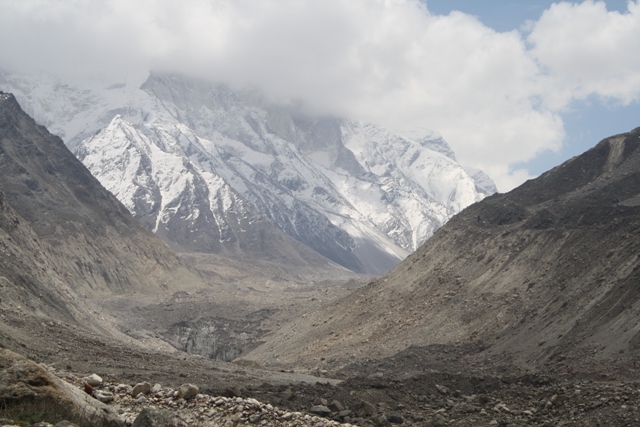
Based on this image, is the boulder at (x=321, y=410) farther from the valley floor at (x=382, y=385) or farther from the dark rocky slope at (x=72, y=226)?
the dark rocky slope at (x=72, y=226)

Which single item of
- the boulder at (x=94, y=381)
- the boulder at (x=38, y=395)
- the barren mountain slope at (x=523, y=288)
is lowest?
the boulder at (x=38, y=395)

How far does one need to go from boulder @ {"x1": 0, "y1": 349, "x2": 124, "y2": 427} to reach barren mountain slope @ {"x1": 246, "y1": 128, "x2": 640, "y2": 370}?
2781 cm

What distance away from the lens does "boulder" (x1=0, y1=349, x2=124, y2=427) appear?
55.6 feet

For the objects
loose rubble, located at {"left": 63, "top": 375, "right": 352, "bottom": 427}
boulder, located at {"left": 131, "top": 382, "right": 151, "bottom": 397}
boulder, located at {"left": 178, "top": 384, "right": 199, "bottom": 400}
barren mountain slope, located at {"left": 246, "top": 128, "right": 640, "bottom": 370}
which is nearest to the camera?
loose rubble, located at {"left": 63, "top": 375, "right": 352, "bottom": 427}

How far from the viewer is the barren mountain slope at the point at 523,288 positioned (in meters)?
46.5

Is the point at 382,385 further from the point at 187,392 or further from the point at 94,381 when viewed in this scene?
the point at 94,381

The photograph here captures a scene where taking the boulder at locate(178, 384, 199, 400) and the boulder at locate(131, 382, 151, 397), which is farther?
the boulder at locate(131, 382, 151, 397)

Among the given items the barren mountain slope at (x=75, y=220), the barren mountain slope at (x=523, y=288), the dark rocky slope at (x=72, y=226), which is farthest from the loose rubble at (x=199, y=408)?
the barren mountain slope at (x=75, y=220)

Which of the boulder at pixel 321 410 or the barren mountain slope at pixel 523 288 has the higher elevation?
the barren mountain slope at pixel 523 288

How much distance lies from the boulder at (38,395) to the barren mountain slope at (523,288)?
1095 inches

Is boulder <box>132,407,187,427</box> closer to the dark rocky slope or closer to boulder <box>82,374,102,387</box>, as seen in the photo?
boulder <box>82,374,102,387</box>

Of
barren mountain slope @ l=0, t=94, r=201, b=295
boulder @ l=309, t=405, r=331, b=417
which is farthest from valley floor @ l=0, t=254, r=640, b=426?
barren mountain slope @ l=0, t=94, r=201, b=295

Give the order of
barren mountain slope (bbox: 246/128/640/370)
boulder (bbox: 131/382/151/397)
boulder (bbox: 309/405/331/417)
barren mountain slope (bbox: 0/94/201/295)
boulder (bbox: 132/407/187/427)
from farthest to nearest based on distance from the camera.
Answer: barren mountain slope (bbox: 0/94/201/295) < barren mountain slope (bbox: 246/128/640/370) < boulder (bbox: 309/405/331/417) < boulder (bbox: 131/382/151/397) < boulder (bbox: 132/407/187/427)

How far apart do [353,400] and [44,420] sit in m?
13.3
